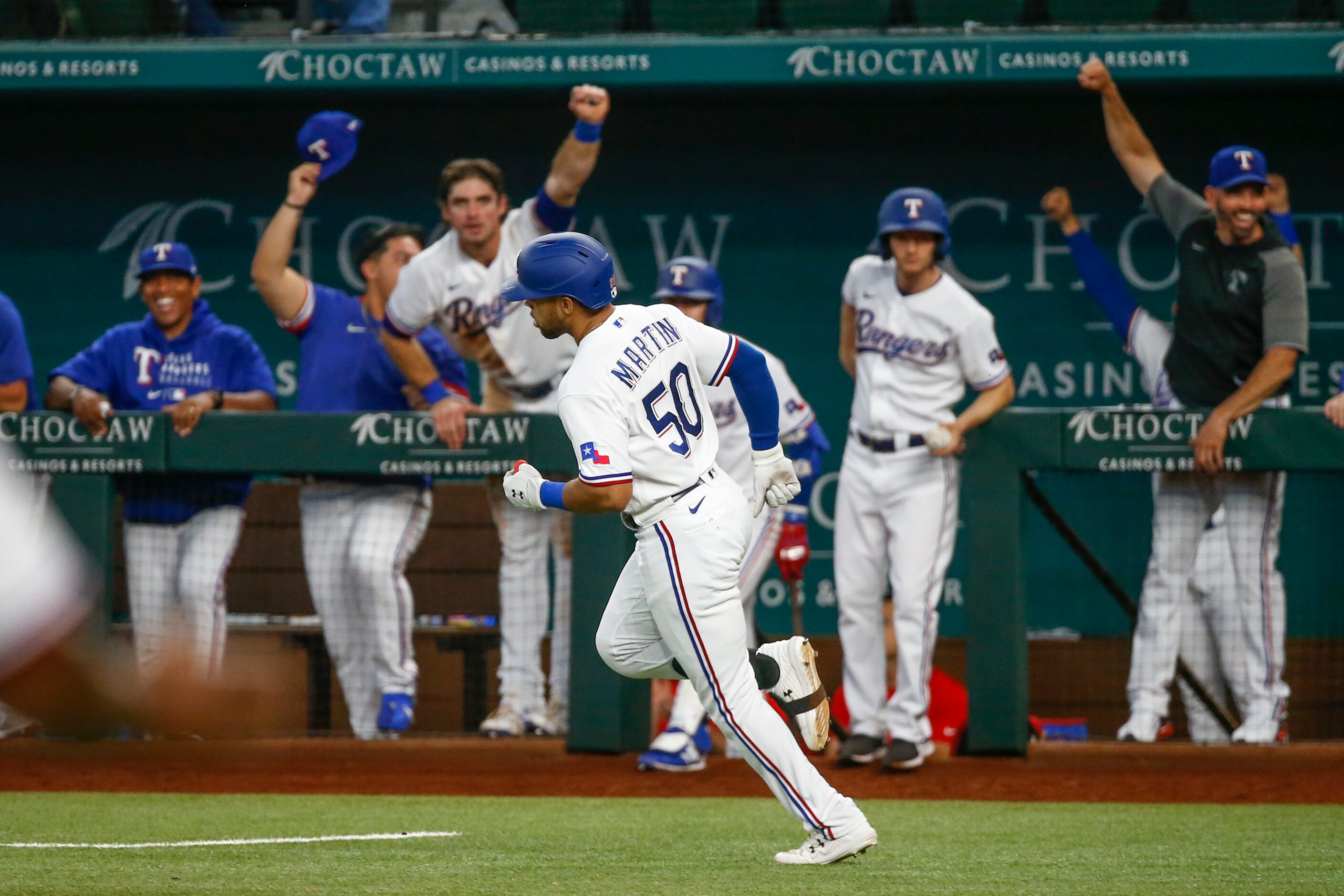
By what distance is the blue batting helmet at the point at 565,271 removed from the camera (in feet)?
12.8

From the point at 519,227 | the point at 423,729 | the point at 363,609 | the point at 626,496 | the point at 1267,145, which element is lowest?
the point at 423,729

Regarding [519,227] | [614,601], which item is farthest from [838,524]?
[614,601]

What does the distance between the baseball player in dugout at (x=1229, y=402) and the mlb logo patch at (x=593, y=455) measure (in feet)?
9.27

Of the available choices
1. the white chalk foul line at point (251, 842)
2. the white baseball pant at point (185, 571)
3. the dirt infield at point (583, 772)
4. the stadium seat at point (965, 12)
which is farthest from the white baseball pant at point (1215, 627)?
the white baseball pant at point (185, 571)

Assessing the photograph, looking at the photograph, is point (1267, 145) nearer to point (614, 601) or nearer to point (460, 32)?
point (460, 32)

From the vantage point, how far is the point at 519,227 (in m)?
6.08

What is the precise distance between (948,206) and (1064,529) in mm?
2433

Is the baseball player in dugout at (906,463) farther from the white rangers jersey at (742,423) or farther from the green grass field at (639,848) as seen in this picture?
the green grass field at (639,848)

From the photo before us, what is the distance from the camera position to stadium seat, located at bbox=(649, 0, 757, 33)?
793 centimetres

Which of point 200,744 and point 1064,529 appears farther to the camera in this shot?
point 1064,529

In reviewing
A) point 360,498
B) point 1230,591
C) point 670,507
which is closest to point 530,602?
point 360,498

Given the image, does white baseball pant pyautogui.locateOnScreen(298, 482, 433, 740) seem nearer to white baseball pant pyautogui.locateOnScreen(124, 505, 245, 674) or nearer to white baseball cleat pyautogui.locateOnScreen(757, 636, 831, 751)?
white baseball pant pyautogui.locateOnScreen(124, 505, 245, 674)

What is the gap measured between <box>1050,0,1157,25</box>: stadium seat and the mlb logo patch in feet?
16.1

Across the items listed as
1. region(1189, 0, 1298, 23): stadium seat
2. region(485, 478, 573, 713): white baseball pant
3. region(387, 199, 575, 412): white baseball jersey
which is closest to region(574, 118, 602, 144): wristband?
region(387, 199, 575, 412): white baseball jersey
